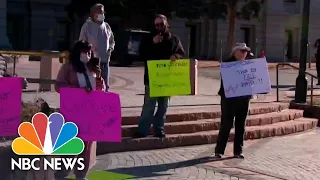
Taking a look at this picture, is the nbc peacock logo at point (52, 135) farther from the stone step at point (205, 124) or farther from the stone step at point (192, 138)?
the stone step at point (205, 124)

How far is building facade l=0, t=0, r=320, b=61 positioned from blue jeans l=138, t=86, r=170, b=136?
30.5 meters

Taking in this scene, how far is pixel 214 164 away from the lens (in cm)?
967

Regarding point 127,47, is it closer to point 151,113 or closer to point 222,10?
point 222,10

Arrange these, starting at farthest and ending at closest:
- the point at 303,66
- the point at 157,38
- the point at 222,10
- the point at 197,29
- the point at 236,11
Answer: the point at 197,29
the point at 222,10
the point at 236,11
the point at 303,66
the point at 157,38

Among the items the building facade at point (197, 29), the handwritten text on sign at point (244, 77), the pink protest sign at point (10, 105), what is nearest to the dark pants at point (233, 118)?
the handwritten text on sign at point (244, 77)

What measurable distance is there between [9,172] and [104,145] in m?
2.81

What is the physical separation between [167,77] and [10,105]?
9.62 ft

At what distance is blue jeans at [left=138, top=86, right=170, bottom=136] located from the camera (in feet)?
33.5

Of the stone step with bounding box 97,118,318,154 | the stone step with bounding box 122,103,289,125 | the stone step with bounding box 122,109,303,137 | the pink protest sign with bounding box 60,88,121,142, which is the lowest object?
the stone step with bounding box 97,118,318,154

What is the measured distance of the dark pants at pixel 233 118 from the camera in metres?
9.93

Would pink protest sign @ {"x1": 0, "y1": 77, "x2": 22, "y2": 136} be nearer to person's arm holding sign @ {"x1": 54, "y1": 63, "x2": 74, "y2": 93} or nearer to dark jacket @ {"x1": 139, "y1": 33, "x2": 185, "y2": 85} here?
person's arm holding sign @ {"x1": 54, "y1": 63, "x2": 74, "y2": 93}

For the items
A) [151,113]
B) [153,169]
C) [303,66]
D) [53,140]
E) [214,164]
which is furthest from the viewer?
[303,66]

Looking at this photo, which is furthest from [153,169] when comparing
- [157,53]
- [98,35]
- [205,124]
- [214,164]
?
[205,124]

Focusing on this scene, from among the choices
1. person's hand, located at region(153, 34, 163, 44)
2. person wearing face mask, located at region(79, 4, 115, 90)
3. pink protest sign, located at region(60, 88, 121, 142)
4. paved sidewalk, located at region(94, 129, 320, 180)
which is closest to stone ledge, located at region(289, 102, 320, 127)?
paved sidewalk, located at region(94, 129, 320, 180)
